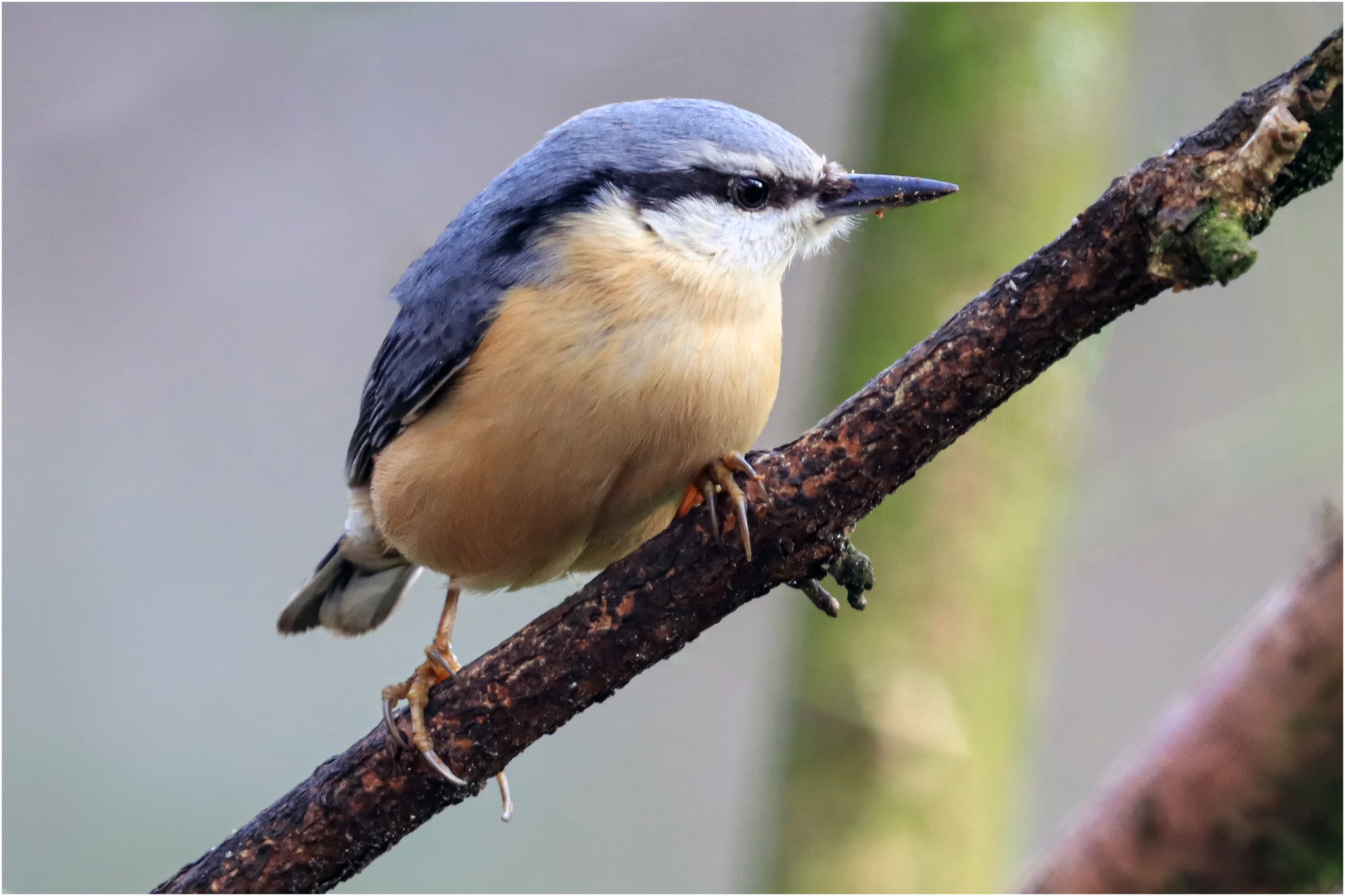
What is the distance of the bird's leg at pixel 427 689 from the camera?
68.3 inches

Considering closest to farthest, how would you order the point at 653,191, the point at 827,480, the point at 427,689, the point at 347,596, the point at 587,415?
the point at 827,480, the point at 587,415, the point at 427,689, the point at 653,191, the point at 347,596

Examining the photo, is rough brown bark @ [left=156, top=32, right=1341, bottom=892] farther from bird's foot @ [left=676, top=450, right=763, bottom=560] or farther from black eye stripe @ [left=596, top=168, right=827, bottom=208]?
black eye stripe @ [left=596, top=168, right=827, bottom=208]

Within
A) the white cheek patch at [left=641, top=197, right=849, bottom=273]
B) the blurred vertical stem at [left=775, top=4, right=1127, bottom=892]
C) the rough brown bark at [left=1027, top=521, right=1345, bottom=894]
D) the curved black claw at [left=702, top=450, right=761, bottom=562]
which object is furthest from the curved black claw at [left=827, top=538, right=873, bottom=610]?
the blurred vertical stem at [left=775, top=4, right=1127, bottom=892]

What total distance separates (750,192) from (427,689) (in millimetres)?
988

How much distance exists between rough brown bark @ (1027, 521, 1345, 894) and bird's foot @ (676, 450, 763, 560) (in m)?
0.60

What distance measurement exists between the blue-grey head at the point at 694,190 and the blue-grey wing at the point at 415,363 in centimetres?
8

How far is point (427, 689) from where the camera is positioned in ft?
6.16

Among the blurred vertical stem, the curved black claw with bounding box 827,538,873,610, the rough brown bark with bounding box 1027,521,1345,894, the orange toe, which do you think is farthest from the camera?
the blurred vertical stem

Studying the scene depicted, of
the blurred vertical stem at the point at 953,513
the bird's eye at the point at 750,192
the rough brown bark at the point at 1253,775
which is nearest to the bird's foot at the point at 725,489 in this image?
the bird's eye at the point at 750,192

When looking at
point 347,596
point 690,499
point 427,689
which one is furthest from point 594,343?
point 347,596

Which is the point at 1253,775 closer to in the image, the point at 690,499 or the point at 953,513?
the point at 690,499

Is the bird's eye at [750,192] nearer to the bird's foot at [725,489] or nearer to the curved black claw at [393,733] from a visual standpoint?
the bird's foot at [725,489]

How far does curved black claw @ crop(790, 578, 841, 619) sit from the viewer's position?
5.23 ft

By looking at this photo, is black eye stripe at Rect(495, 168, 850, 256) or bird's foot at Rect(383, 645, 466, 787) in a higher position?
black eye stripe at Rect(495, 168, 850, 256)
